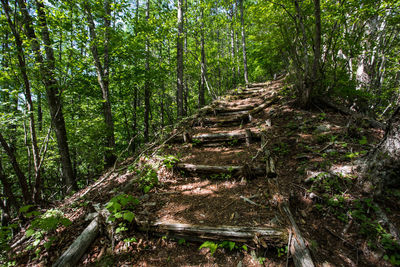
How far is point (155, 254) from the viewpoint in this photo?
7.05 ft

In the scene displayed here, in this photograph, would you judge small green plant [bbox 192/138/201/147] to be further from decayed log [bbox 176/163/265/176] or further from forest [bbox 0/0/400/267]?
decayed log [bbox 176/163/265/176]

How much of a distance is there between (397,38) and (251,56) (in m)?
13.3

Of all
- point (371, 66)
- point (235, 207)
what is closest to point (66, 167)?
point (235, 207)

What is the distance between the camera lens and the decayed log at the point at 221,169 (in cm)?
320

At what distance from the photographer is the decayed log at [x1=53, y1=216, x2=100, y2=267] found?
2012 mm

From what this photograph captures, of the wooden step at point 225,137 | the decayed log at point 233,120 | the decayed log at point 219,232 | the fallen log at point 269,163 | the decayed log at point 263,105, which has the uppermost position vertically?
the decayed log at point 263,105

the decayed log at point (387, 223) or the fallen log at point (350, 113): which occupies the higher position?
the fallen log at point (350, 113)

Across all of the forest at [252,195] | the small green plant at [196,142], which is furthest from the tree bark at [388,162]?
the small green plant at [196,142]

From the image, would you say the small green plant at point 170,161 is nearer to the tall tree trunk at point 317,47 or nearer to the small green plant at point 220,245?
the small green plant at point 220,245

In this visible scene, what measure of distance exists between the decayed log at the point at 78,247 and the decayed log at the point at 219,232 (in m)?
0.72

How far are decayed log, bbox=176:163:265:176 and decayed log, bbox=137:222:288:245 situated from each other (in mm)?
1271

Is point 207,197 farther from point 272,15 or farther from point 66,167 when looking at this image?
point 272,15

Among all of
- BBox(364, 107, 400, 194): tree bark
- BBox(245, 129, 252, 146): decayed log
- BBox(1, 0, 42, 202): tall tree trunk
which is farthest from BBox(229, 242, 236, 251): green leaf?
BBox(1, 0, 42, 202): tall tree trunk

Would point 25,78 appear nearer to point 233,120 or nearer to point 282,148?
point 233,120
